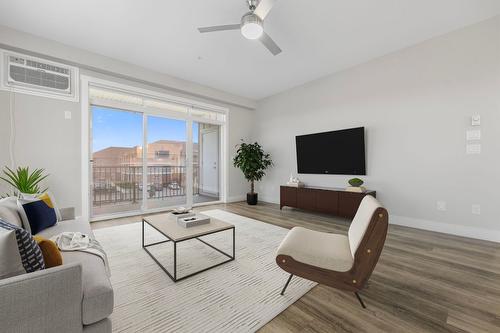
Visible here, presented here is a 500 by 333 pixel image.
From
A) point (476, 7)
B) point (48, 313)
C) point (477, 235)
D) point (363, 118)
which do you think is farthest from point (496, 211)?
point (48, 313)

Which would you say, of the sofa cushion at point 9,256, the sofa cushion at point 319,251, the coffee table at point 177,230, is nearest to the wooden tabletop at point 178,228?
the coffee table at point 177,230

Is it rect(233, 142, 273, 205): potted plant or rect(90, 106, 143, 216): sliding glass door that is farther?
rect(233, 142, 273, 205): potted plant

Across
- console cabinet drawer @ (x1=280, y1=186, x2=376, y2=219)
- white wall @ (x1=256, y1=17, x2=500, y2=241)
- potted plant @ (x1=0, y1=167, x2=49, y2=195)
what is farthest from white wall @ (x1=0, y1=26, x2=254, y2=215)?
white wall @ (x1=256, y1=17, x2=500, y2=241)

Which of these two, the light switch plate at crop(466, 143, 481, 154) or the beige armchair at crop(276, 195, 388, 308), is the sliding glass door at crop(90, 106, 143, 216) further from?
the light switch plate at crop(466, 143, 481, 154)

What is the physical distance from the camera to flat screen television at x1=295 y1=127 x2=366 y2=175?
13.1 ft

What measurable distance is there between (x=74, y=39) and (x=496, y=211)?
6.51m

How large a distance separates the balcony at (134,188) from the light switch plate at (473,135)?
519cm

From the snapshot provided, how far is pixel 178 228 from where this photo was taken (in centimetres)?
220

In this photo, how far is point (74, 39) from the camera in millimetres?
3180

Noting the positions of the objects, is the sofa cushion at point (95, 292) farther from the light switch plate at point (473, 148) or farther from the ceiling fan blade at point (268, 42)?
the light switch plate at point (473, 148)

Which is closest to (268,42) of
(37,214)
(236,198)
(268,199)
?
(37,214)

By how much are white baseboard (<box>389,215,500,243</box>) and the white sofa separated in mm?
4191

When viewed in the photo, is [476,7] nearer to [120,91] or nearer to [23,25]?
[120,91]

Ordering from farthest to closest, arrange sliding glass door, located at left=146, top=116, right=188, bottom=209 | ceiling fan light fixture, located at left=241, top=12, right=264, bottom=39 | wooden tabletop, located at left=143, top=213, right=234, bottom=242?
sliding glass door, located at left=146, top=116, right=188, bottom=209 < ceiling fan light fixture, located at left=241, top=12, right=264, bottom=39 < wooden tabletop, located at left=143, top=213, right=234, bottom=242
